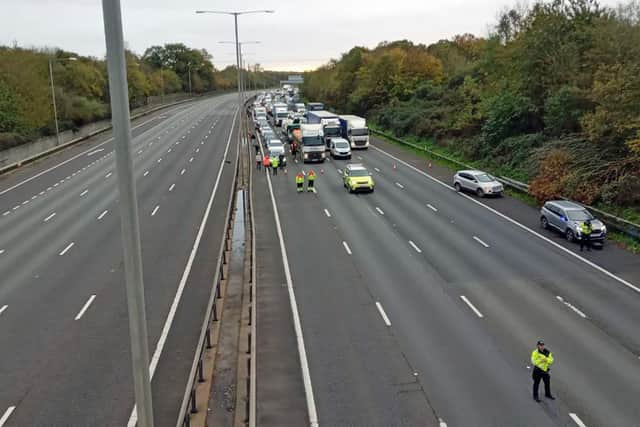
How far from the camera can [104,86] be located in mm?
91188

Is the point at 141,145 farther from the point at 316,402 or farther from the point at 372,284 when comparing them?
the point at 316,402

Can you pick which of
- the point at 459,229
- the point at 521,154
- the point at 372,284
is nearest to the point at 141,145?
the point at 521,154

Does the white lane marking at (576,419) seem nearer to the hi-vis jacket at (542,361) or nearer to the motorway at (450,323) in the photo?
the motorway at (450,323)

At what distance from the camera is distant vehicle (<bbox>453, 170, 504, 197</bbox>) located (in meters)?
35.2

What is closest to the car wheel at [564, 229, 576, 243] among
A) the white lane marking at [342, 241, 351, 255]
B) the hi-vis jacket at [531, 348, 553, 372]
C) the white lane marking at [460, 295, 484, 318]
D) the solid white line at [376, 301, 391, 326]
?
the white lane marking at [460, 295, 484, 318]

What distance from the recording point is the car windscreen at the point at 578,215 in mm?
25844

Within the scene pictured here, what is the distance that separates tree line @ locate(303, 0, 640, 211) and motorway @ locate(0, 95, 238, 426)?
19.1 m

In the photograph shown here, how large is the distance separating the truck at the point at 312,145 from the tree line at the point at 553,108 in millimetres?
11489

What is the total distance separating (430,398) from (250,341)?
16.2 feet

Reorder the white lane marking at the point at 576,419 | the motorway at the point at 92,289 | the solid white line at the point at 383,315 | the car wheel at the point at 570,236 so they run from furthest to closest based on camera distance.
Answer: the car wheel at the point at 570,236
the solid white line at the point at 383,315
the motorway at the point at 92,289
the white lane marking at the point at 576,419

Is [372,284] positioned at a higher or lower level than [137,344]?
lower

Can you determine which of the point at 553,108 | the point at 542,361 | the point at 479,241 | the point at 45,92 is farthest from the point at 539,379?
the point at 45,92

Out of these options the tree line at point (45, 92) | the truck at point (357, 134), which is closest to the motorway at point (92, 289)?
the tree line at point (45, 92)

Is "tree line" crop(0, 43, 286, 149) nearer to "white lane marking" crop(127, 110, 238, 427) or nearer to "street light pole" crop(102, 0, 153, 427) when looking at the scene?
"white lane marking" crop(127, 110, 238, 427)
